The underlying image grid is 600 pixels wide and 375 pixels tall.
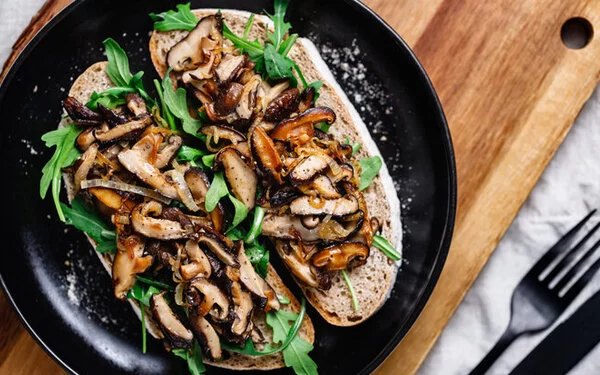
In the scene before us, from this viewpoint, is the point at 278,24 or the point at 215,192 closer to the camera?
the point at 215,192

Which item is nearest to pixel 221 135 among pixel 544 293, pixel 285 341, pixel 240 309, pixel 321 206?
pixel 321 206

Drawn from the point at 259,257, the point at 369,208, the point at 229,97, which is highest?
the point at 229,97

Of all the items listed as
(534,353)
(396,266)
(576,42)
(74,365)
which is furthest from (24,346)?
(576,42)

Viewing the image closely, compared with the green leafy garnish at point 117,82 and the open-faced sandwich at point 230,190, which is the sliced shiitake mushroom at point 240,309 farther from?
the green leafy garnish at point 117,82

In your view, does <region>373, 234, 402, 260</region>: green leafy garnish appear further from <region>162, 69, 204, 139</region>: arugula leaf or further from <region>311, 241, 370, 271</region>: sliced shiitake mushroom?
<region>162, 69, 204, 139</region>: arugula leaf

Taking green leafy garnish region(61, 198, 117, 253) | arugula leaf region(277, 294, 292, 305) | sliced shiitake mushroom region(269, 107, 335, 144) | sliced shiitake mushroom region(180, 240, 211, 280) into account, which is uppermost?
sliced shiitake mushroom region(269, 107, 335, 144)

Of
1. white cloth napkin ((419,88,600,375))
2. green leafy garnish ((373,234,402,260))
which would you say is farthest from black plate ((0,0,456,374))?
white cloth napkin ((419,88,600,375))

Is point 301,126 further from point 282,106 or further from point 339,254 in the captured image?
point 339,254
